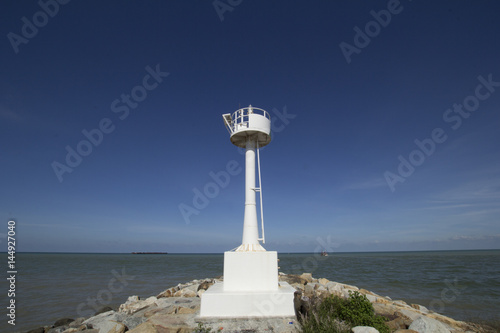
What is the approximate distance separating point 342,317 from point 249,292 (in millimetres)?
2807

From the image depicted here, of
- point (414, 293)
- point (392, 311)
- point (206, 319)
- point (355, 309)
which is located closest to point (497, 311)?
point (414, 293)

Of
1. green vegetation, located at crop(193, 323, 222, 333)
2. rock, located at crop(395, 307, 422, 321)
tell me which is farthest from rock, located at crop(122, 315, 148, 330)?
rock, located at crop(395, 307, 422, 321)

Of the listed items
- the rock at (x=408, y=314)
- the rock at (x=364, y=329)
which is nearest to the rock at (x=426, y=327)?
the rock at (x=408, y=314)

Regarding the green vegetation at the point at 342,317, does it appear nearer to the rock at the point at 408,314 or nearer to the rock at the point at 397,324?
the rock at the point at 397,324

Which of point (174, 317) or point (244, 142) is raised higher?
point (244, 142)

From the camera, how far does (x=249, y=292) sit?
8.06m

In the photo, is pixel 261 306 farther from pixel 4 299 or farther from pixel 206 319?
pixel 4 299

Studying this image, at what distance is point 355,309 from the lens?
6.81m

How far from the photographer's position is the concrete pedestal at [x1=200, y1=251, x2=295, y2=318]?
781cm

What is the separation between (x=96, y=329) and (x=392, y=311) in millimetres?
10619

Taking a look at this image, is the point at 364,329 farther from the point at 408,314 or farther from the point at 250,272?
the point at 408,314

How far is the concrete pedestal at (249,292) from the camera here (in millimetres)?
7809

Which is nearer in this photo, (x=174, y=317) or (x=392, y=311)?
(x=174, y=317)

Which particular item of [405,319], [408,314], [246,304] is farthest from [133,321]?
[408,314]
